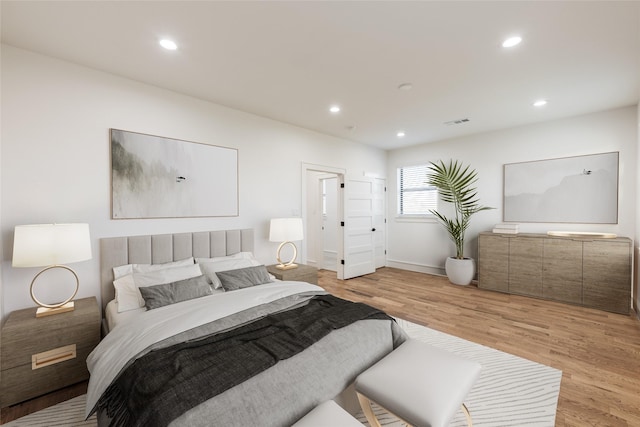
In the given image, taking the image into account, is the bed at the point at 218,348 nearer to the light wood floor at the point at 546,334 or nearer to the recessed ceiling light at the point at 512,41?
the light wood floor at the point at 546,334

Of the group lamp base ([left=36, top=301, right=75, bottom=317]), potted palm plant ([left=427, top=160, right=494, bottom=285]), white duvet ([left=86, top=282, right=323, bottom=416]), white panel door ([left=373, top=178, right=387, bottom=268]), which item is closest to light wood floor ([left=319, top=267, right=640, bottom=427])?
potted palm plant ([left=427, top=160, right=494, bottom=285])

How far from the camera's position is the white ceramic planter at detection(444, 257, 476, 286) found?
4.68m

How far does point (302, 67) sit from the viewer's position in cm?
261

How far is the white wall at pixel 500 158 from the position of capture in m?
3.70

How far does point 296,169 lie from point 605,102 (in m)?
4.25

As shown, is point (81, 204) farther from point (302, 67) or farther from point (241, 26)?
point (302, 67)

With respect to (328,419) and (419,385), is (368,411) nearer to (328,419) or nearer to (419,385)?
(419,385)

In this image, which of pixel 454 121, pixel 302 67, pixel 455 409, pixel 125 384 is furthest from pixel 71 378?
pixel 454 121

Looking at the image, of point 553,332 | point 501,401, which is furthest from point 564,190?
point 501,401

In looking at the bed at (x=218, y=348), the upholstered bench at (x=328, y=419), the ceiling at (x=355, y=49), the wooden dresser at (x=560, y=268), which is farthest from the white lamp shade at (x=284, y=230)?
the wooden dresser at (x=560, y=268)

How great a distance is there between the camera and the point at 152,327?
1.80m

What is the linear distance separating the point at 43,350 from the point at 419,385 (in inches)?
104

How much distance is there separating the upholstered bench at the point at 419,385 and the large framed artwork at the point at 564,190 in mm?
3859

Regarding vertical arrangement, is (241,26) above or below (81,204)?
above
